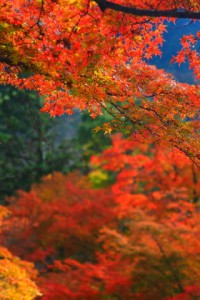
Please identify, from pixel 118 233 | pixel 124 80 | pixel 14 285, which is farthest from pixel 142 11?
pixel 118 233

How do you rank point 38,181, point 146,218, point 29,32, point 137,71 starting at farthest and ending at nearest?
point 38,181
point 146,218
point 137,71
point 29,32

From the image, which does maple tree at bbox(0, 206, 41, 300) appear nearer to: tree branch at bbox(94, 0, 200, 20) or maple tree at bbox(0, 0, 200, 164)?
maple tree at bbox(0, 0, 200, 164)

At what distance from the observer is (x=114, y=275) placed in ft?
30.8

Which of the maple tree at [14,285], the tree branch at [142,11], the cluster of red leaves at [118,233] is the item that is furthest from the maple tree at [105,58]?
the maple tree at [14,285]

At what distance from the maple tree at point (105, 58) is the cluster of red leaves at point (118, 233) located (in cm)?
65

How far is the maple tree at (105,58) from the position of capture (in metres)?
3.82

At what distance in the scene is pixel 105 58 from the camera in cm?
429

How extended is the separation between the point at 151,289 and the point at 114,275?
0.80 m

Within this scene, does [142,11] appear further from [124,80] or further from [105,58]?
[124,80]

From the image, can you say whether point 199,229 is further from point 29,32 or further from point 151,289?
point 29,32

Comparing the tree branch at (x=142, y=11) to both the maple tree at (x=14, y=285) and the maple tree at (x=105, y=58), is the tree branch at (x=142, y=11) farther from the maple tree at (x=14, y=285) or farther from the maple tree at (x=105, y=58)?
the maple tree at (x=14, y=285)

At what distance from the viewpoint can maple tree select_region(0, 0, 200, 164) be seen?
382 centimetres

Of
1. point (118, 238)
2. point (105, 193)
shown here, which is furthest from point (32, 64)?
point (105, 193)

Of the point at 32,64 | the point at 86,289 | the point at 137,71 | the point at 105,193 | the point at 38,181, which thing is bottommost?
the point at 86,289
